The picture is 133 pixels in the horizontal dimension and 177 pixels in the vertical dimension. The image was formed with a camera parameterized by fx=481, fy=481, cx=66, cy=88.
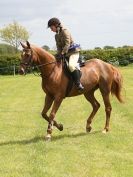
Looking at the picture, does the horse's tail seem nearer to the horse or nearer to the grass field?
the horse

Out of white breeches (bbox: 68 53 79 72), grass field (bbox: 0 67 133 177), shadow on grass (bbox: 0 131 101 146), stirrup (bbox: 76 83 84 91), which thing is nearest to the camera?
grass field (bbox: 0 67 133 177)

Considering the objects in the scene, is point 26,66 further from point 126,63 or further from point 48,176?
point 126,63

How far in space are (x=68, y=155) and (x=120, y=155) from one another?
1100mm

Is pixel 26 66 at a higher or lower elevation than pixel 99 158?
higher

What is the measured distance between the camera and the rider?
12039 millimetres

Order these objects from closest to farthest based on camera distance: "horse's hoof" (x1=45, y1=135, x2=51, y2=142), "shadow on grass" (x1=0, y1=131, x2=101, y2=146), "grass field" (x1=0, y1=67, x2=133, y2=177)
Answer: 1. "grass field" (x1=0, y1=67, x2=133, y2=177)
2. "shadow on grass" (x1=0, y1=131, x2=101, y2=146)
3. "horse's hoof" (x1=45, y1=135, x2=51, y2=142)

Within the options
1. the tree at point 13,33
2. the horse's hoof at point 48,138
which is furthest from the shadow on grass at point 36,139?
the tree at point 13,33

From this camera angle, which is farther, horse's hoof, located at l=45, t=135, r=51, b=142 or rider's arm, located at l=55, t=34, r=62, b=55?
rider's arm, located at l=55, t=34, r=62, b=55

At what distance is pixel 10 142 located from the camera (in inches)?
473

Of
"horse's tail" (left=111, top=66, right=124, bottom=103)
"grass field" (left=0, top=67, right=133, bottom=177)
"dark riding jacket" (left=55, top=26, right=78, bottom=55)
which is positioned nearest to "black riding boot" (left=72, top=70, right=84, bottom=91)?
"dark riding jacket" (left=55, top=26, right=78, bottom=55)

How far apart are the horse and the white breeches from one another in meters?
0.30

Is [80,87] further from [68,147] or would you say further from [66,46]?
[68,147]

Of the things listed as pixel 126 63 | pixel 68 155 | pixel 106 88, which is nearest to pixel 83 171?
pixel 68 155

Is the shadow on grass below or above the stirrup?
below
